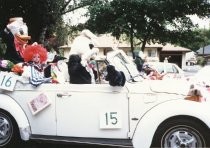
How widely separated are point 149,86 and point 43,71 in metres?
1.91

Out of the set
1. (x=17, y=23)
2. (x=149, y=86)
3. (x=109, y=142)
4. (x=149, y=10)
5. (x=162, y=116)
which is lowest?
(x=109, y=142)

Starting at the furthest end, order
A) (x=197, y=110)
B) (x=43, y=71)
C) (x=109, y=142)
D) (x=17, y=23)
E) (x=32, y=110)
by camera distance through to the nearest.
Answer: (x=17, y=23) → (x=43, y=71) → (x=32, y=110) → (x=109, y=142) → (x=197, y=110)

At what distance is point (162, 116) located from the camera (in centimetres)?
571

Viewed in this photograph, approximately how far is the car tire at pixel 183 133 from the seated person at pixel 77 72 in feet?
5.17

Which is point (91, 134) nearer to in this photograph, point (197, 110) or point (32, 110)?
point (32, 110)

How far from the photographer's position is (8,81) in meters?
6.68

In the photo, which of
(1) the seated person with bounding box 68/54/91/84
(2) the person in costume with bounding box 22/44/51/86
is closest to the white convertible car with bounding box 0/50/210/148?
(2) the person in costume with bounding box 22/44/51/86

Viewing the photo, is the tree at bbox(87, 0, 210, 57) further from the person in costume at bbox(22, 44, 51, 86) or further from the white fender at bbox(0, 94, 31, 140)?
the white fender at bbox(0, 94, 31, 140)

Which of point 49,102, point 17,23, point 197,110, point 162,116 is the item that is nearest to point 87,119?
point 49,102

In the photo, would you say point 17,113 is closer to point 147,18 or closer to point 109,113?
point 109,113

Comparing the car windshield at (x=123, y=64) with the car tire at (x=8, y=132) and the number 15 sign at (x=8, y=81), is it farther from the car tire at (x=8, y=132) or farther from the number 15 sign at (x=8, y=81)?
the car tire at (x=8, y=132)

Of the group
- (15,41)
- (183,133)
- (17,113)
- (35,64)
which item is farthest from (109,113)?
(15,41)

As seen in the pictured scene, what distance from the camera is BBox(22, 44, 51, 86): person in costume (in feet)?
21.5

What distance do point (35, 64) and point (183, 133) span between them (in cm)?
259
